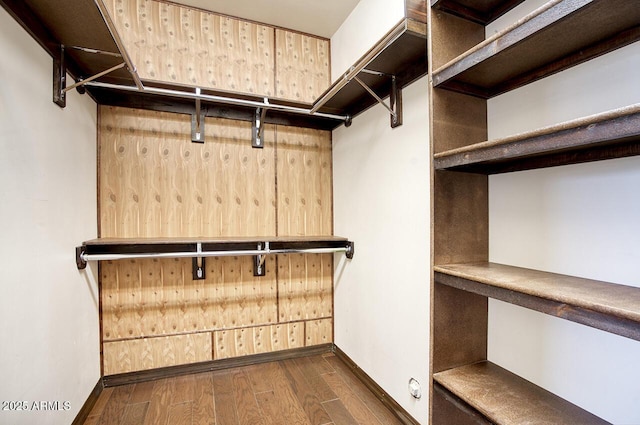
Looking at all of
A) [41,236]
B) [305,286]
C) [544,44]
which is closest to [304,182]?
[305,286]

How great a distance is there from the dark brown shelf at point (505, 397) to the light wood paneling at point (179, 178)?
1840mm

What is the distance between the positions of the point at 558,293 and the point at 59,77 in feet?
7.89

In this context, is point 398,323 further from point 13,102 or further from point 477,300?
point 13,102

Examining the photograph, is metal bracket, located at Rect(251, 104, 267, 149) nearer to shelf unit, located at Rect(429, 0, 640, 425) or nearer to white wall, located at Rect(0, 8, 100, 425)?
white wall, located at Rect(0, 8, 100, 425)

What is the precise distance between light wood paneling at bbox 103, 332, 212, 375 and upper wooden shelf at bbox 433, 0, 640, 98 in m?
2.51

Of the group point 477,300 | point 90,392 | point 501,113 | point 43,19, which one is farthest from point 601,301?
point 90,392

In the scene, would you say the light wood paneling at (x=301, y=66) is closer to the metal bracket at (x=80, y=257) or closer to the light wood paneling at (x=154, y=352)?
the metal bracket at (x=80, y=257)

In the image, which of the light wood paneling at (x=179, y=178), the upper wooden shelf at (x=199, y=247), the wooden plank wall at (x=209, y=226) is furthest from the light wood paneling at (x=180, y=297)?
the light wood paneling at (x=179, y=178)

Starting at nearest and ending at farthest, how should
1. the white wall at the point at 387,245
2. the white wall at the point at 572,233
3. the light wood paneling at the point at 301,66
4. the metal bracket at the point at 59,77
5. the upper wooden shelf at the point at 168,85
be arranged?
the white wall at the point at 572,233
the upper wooden shelf at the point at 168,85
the metal bracket at the point at 59,77
the white wall at the point at 387,245
the light wood paneling at the point at 301,66

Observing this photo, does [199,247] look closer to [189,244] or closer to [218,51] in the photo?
[189,244]

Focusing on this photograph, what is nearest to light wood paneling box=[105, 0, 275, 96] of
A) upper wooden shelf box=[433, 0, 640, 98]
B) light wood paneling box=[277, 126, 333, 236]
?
light wood paneling box=[277, 126, 333, 236]

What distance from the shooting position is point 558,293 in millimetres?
804

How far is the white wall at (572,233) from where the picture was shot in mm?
901

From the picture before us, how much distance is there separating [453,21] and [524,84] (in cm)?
40
